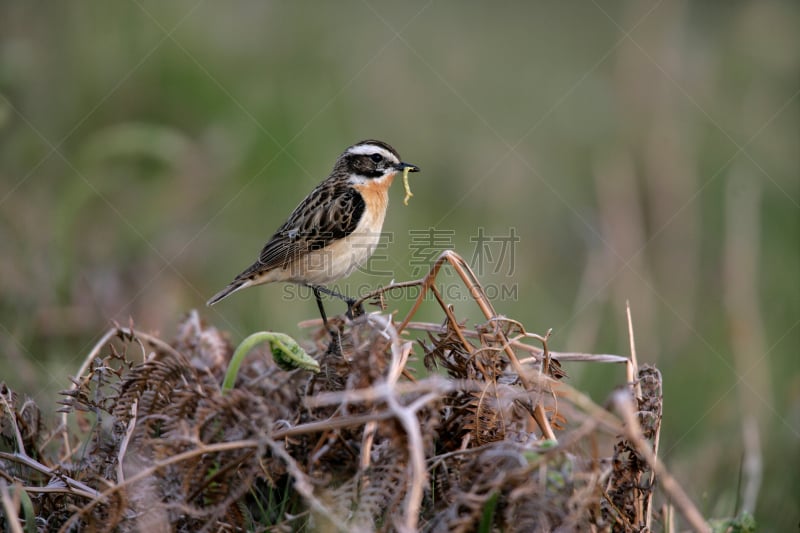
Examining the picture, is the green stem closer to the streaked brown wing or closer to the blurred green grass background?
the blurred green grass background

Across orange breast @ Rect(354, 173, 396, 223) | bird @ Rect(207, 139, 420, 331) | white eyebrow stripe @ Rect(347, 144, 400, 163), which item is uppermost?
white eyebrow stripe @ Rect(347, 144, 400, 163)

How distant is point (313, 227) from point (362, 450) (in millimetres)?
3830

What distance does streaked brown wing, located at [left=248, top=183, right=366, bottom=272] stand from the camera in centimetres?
693

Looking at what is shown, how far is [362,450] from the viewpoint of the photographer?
3.38 m

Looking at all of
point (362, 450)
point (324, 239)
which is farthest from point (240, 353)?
point (324, 239)

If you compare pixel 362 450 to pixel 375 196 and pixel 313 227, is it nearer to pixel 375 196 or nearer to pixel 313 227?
pixel 313 227

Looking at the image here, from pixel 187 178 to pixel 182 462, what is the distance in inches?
259

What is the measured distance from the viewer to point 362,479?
3.30m

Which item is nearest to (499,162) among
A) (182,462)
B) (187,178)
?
(187,178)

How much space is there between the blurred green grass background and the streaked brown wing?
0.56 metres

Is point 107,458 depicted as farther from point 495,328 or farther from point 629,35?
point 629,35

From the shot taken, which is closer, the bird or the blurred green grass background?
the bird

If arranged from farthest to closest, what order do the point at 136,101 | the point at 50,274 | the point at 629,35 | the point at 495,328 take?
the point at 629,35 < the point at 136,101 < the point at 50,274 < the point at 495,328

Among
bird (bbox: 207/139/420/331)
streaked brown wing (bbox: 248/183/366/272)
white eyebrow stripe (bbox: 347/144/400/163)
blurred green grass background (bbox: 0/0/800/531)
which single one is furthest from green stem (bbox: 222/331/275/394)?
white eyebrow stripe (bbox: 347/144/400/163)
